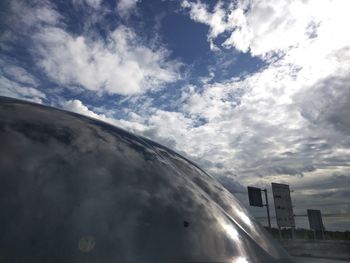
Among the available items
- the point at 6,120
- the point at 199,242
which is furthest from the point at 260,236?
the point at 6,120

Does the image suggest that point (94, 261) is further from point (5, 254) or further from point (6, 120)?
point (6, 120)

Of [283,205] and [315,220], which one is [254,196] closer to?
[283,205]

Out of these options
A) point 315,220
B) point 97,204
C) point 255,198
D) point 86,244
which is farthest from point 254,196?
point 86,244

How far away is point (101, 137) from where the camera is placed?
3.04m

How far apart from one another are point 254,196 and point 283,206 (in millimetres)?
3828

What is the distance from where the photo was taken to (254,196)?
34344mm

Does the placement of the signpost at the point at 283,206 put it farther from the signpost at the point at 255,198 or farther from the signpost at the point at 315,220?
the signpost at the point at 315,220

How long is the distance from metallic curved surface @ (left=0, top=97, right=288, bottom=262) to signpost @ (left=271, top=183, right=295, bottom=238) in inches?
1142

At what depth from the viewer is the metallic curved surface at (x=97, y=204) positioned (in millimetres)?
2010

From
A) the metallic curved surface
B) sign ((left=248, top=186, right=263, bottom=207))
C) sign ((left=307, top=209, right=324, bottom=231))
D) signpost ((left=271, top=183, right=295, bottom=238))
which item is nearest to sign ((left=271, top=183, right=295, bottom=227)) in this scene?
signpost ((left=271, top=183, right=295, bottom=238))

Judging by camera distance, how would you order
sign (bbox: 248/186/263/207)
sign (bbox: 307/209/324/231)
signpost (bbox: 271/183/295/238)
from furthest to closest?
1. sign (bbox: 307/209/324/231)
2. sign (bbox: 248/186/263/207)
3. signpost (bbox: 271/183/295/238)

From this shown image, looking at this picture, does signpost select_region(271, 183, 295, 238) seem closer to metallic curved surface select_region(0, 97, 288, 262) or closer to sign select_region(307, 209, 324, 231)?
sign select_region(307, 209, 324, 231)

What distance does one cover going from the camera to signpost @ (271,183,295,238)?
99.9 ft

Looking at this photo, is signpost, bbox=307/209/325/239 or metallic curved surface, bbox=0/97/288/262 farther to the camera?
signpost, bbox=307/209/325/239
